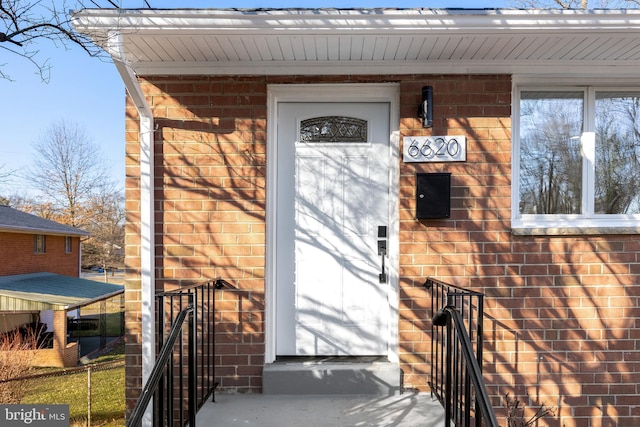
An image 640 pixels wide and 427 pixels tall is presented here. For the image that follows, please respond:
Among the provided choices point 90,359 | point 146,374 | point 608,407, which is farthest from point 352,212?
point 90,359

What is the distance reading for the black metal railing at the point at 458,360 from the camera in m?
1.79

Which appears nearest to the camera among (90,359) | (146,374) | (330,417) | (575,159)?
(330,417)

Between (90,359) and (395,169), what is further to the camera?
(90,359)

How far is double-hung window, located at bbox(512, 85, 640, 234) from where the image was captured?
3125mm

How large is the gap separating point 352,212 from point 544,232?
1.49 meters

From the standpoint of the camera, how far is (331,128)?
3219 mm

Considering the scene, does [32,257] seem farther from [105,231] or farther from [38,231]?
[105,231]

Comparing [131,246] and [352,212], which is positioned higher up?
[352,212]

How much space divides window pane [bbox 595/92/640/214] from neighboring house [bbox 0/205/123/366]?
1552cm

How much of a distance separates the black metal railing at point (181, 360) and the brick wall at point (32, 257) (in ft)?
57.0

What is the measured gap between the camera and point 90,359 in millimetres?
16797

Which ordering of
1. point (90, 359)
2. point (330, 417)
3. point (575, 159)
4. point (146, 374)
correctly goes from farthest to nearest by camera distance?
point (90, 359)
point (575, 159)
point (146, 374)
point (330, 417)

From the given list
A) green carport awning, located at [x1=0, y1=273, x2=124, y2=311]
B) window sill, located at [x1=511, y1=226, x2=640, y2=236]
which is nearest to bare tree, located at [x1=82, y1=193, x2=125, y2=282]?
green carport awning, located at [x1=0, y1=273, x2=124, y2=311]

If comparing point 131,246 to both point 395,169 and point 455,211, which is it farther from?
point 455,211
